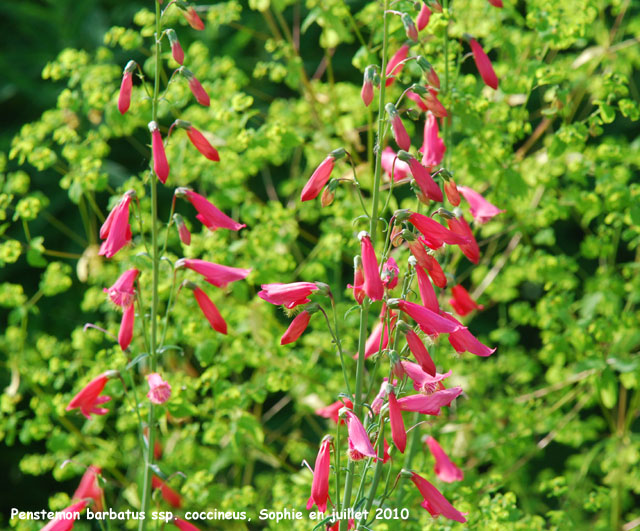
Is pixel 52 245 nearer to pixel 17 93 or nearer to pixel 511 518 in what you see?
Result: pixel 17 93

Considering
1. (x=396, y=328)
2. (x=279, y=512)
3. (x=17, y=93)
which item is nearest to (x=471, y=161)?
(x=396, y=328)

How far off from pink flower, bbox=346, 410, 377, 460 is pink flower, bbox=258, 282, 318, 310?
29 cm

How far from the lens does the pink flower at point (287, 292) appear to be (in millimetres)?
1734

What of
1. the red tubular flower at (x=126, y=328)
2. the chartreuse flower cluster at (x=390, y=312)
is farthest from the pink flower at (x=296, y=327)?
the red tubular flower at (x=126, y=328)

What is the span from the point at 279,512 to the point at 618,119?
9.88 feet

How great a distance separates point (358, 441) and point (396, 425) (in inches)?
3.6

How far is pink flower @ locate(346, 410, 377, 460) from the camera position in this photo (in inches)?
63.6

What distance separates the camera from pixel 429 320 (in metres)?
1.70

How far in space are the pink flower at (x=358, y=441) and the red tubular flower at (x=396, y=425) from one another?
2.2 inches

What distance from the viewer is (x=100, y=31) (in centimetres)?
445

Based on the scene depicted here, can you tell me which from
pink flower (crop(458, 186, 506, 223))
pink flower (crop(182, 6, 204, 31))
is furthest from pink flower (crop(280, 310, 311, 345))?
pink flower (crop(182, 6, 204, 31))

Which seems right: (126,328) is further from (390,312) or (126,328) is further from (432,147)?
(432,147)

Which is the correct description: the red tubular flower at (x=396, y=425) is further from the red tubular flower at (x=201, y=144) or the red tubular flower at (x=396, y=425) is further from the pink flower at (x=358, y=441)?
the red tubular flower at (x=201, y=144)

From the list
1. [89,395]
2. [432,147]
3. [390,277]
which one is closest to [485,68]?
[432,147]
